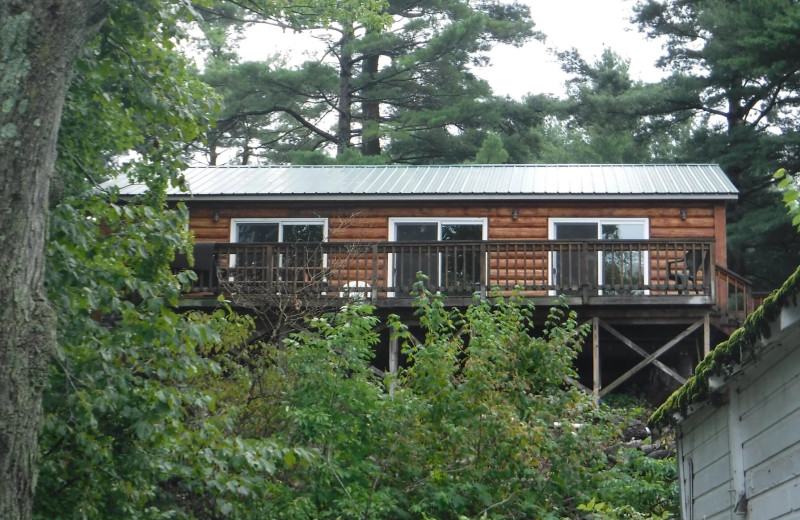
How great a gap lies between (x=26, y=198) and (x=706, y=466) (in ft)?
16.7

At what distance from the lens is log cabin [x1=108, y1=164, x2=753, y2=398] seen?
1714cm

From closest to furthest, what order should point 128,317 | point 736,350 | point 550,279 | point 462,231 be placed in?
point 736,350, point 128,317, point 550,279, point 462,231

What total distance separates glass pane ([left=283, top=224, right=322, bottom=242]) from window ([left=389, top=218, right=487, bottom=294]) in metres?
1.29

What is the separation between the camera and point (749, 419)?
Answer: 7211mm

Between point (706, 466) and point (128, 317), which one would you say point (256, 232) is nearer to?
point (128, 317)

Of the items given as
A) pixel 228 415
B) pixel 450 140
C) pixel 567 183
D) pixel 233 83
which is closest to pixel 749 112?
pixel 450 140

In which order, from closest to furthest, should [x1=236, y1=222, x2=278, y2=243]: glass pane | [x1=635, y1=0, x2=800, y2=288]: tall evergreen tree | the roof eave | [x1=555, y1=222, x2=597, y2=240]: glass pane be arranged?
the roof eave → [x1=555, y1=222, x2=597, y2=240]: glass pane → [x1=236, y1=222, x2=278, y2=243]: glass pane → [x1=635, y1=0, x2=800, y2=288]: tall evergreen tree

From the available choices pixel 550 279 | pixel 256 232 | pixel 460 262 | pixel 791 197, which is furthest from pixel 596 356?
pixel 791 197

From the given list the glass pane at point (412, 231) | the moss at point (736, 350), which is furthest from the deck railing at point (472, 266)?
the moss at point (736, 350)

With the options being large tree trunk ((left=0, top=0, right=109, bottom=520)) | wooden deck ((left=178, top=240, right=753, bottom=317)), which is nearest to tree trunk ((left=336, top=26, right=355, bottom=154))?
wooden deck ((left=178, top=240, right=753, bottom=317))

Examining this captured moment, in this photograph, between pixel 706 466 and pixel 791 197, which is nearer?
pixel 791 197

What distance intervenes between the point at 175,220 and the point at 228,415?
157 centimetres

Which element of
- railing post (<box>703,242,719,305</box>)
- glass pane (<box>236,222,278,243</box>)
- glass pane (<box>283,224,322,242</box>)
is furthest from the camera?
glass pane (<box>236,222,278,243</box>)

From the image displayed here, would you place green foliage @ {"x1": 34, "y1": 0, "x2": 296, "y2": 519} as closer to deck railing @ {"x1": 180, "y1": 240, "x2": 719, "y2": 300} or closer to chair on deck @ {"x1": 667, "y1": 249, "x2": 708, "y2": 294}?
deck railing @ {"x1": 180, "y1": 240, "x2": 719, "y2": 300}
